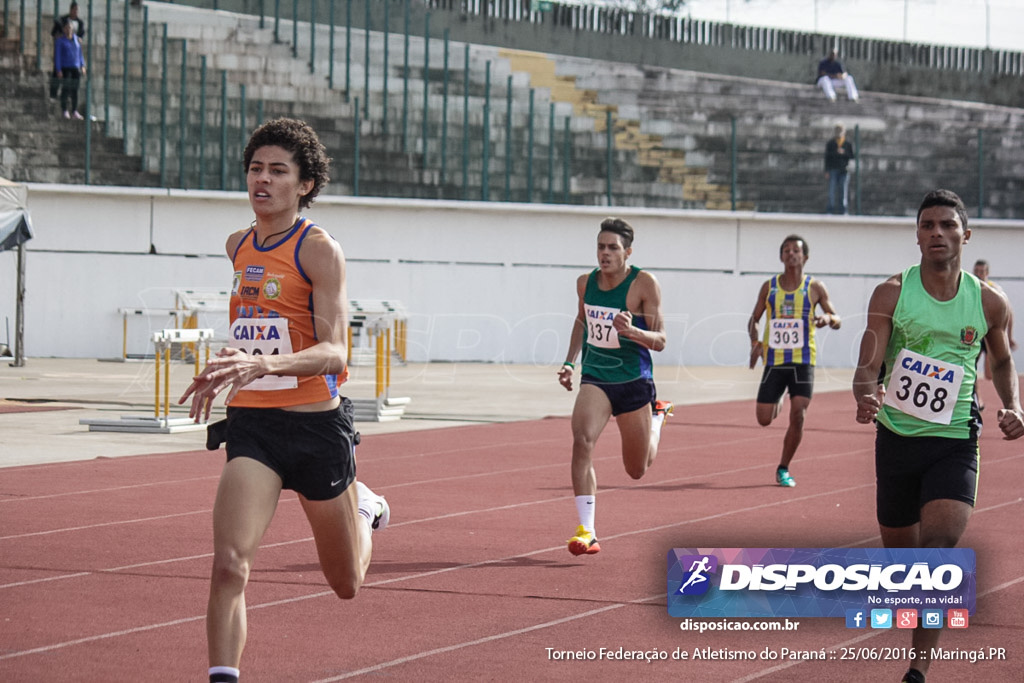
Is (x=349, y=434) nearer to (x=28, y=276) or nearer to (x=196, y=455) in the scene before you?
(x=196, y=455)

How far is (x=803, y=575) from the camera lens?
487 centimetres

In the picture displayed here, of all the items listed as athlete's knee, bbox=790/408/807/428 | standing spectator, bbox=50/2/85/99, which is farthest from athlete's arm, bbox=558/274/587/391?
standing spectator, bbox=50/2/85/99

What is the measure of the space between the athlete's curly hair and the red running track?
1.88 metres

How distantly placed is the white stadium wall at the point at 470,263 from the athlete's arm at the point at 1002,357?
2167 centimetres

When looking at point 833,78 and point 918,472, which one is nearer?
point 918,472

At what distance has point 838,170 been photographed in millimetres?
31141

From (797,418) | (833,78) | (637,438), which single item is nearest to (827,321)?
(797,418)

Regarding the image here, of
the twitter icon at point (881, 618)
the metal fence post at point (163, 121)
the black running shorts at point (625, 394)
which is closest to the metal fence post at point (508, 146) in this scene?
the metal fence post at point (163, 121)

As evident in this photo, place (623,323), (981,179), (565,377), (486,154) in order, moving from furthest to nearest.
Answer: (981,179), (486,154), (565,377), (623,323)

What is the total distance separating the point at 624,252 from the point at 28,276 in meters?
20.3

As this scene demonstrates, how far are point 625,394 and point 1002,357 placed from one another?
11.0 ft

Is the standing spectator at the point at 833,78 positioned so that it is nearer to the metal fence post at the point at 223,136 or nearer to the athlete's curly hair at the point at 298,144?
the metal fence post at the point at 223,136

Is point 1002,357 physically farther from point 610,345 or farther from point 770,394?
point 770,394

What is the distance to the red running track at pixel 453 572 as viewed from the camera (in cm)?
558
